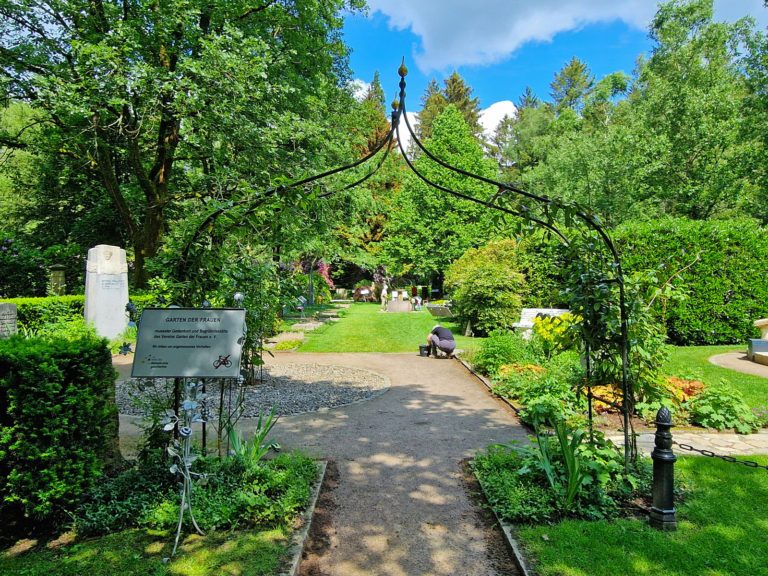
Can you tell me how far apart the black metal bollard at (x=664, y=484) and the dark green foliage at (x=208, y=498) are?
3.03m

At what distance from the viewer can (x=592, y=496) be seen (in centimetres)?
414

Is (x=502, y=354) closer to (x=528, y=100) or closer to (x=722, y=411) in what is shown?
(x=722, y=411)

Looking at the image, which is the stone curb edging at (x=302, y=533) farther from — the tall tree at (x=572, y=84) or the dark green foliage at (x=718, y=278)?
the tall tree at (x=572, y=84)

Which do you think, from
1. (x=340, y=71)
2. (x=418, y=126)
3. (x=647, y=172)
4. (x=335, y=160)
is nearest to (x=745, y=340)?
(x=647, y=172)

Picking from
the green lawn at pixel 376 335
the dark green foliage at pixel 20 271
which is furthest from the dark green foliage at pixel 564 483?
the dark green foliage at pixel 20 271

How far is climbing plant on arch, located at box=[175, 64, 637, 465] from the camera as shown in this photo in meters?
4.06

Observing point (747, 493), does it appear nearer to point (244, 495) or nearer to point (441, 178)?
point (244, 495)

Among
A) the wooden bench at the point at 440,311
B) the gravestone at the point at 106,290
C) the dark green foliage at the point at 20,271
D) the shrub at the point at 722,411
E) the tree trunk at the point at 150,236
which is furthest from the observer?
the wooden bench at the point at 440,311

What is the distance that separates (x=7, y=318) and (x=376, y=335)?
431 inches

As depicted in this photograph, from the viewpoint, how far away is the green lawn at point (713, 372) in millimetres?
7599

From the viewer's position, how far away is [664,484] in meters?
3.80

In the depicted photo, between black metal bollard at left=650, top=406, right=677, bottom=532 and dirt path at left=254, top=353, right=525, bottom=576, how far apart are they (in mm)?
1351

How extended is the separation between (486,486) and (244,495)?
2.30m

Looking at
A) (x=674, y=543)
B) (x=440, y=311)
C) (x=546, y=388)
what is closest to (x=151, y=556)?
(x=674, y=543)
